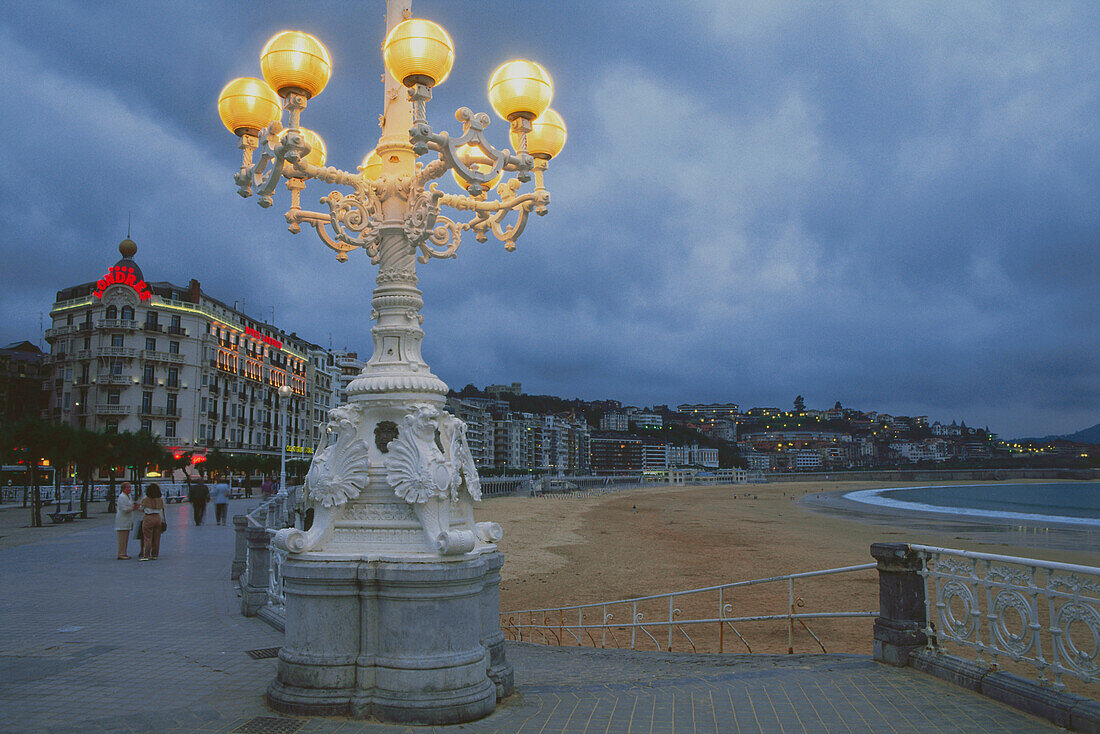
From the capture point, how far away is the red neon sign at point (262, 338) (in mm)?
72812

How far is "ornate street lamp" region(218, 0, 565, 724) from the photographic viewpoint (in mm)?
4781

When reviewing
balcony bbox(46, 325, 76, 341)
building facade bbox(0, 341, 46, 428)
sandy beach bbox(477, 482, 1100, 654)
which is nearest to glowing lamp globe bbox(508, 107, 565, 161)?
sandy beach bbox(477, 482, 1100, 654)

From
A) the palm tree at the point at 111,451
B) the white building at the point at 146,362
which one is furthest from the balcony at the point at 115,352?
the palm tree at the point at 111,451

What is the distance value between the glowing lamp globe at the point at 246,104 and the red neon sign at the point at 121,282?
206 feet

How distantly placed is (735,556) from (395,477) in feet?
68.7

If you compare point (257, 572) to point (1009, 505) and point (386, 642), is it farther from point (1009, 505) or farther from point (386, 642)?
point (1009, 505)

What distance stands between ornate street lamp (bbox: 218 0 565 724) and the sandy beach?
25.2ft

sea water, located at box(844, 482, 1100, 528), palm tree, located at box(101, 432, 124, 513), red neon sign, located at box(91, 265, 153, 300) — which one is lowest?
sea water, located at box(844, 482, 1100, 528)

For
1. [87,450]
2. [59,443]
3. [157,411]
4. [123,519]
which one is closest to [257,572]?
[123,519]

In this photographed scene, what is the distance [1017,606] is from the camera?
15.6ft

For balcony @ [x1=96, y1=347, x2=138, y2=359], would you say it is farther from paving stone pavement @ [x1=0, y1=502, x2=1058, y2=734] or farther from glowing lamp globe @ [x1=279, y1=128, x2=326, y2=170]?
glowing lamp globe @ [x1=279, y1=128, x2=326, y2=170]

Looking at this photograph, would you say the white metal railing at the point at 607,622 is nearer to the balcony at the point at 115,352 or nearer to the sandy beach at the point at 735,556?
the sandy beach at the point at 735,556

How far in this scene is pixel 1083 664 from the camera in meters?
4.42

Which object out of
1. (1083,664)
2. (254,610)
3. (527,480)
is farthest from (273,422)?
(1083,664)
